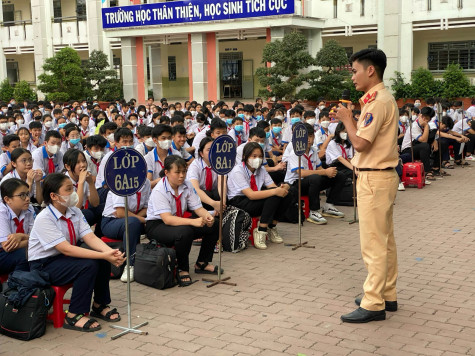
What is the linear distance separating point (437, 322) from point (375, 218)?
3.68 ft

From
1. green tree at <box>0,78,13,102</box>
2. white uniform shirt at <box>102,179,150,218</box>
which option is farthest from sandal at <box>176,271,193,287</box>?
green tree at <box>0,78,13,102</box>

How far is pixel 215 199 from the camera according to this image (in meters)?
8.68

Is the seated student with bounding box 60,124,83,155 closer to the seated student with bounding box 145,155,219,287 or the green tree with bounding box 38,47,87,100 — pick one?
the seated student with bounding box 145,155,219,287

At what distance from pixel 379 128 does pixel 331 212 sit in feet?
16.0

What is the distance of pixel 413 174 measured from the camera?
1255cm

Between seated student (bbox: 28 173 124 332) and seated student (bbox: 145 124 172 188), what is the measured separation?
320 cm

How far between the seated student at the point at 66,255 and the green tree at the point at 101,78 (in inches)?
965

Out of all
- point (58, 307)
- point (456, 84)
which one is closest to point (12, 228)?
point (58, 307)

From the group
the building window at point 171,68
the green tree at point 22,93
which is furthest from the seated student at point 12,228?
the building window at point 171,68

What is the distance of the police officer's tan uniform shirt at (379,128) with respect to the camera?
5.29m

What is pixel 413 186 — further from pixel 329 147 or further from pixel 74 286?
pixel 74 286

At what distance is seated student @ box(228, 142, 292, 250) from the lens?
812 cm

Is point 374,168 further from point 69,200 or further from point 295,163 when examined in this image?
point 295,163

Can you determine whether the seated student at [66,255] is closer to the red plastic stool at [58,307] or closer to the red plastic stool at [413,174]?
the red plastic stool at [58,307]
